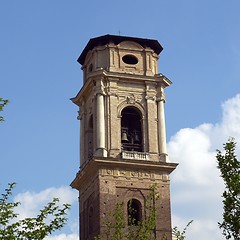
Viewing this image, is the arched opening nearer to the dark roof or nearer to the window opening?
the window opening

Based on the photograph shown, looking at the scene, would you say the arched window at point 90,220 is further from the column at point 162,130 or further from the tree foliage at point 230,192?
the tree foliage at point 230,192

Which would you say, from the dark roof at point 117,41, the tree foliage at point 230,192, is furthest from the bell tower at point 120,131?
the tree foliage at point 230,192

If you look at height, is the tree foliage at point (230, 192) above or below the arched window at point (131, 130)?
below

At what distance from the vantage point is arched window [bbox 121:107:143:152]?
4514 centimetres

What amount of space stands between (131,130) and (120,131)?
1710 mm

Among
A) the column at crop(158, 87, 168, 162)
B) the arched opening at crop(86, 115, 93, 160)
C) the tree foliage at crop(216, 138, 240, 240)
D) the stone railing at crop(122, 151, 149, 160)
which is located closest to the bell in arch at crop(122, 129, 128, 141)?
the stone railing at crop(122, 151, 149, 160)

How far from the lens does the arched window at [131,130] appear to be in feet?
148

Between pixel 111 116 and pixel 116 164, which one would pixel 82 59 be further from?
pixel 116 164

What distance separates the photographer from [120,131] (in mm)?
44781

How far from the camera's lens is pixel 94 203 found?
1710 inches

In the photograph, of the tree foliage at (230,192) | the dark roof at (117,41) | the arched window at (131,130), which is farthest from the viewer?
the dark roof at (117,41)

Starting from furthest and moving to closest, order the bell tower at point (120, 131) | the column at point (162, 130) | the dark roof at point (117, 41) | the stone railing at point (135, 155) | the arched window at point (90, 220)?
1. the dark roof at point (117, 41)
2. the column at point (162, 130)
3. the arched window at point (90, 220)
4. the stone railing at point (135, 155)
5. the bell tower at point (120, 131)

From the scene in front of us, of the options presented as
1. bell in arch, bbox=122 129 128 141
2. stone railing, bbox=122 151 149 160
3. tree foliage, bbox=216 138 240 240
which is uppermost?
bell in arch, bbox=122 129 128 141

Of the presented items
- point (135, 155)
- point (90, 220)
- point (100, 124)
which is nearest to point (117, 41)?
point (100, 124)
